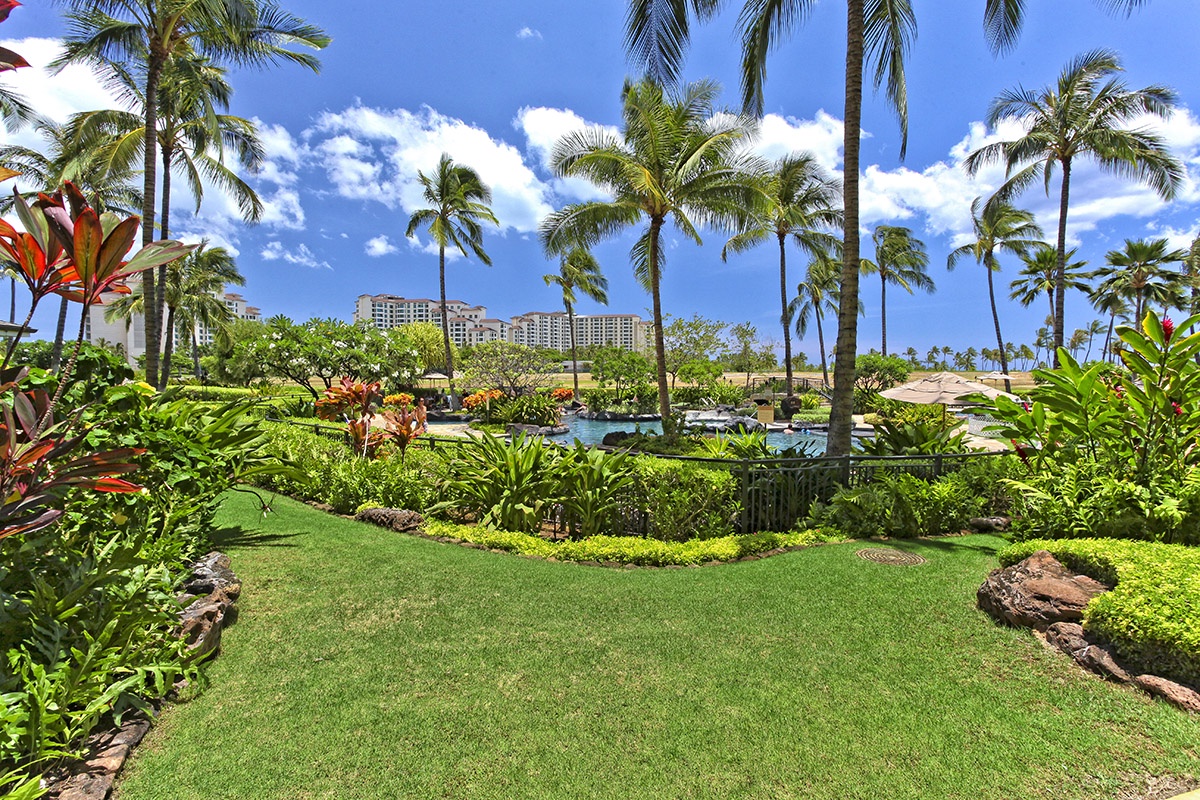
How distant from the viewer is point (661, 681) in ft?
10.4

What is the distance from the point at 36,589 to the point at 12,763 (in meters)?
0.80

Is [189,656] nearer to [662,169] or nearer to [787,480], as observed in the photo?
[787,480]

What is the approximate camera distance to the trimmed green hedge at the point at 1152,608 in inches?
116

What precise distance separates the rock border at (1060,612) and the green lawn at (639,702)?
117 millimetres

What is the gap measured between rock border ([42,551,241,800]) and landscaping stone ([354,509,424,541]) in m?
2.15

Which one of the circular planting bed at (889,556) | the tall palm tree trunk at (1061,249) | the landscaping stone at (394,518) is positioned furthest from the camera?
the tall palm tree trunk at (1061,249)

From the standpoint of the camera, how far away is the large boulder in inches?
144

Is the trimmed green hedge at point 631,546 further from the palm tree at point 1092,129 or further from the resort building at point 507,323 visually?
the resort building at point 507,323

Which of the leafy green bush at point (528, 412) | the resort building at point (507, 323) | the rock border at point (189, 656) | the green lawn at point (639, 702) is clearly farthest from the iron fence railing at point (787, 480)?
the resort building at point (507, 323)

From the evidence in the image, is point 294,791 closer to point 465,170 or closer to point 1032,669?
point 1032,669

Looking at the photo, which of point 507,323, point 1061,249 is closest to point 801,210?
point 1061,249

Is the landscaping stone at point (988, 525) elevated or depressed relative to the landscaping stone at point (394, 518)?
depressed

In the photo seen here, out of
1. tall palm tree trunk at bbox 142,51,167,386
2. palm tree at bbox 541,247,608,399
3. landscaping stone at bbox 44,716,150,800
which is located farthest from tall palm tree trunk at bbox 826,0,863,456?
palm tree at bbox 541,247,608,399

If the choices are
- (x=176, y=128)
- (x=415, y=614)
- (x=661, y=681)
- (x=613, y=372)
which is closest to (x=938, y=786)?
(x=661, y=681)
